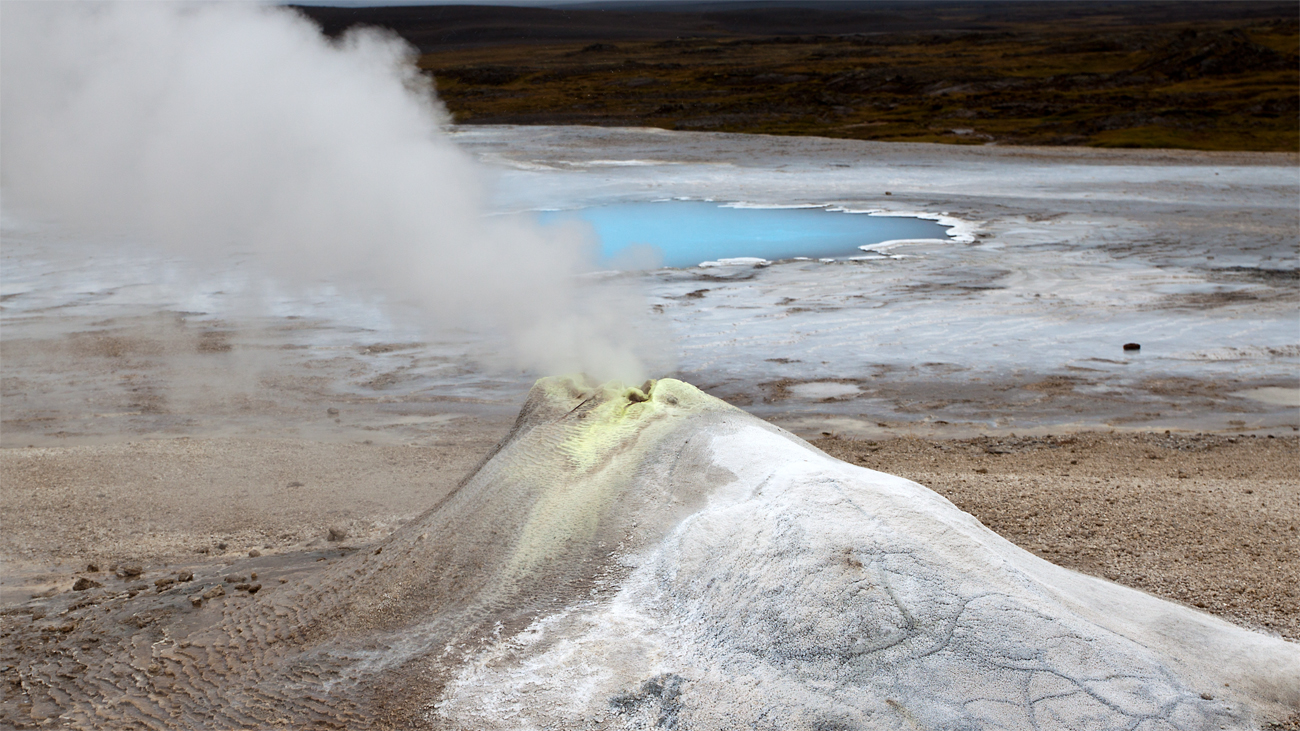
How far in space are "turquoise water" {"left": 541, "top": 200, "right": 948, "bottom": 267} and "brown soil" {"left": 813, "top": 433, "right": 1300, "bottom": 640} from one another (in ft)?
24.9

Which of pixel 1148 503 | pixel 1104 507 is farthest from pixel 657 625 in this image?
pixel 1148 503

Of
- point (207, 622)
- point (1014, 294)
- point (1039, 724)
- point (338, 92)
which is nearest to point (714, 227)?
point (1014, 294)

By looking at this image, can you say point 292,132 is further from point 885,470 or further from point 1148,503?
point 1148,503

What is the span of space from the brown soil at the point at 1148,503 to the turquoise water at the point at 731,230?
7.58 meters

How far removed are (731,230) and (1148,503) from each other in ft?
39.1

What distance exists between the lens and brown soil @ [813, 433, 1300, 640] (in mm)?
4809

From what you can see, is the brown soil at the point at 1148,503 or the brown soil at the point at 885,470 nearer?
the brown soil at the point at 1148,503

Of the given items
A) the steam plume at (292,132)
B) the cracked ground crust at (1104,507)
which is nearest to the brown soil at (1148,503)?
the cracked ground crust at (1104,507)

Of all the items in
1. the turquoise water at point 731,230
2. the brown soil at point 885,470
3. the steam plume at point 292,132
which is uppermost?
the steam plume at point 292,132

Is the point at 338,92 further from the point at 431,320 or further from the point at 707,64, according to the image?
the point at 707,64

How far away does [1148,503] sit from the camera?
233 inches

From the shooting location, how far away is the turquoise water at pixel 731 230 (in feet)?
50.9

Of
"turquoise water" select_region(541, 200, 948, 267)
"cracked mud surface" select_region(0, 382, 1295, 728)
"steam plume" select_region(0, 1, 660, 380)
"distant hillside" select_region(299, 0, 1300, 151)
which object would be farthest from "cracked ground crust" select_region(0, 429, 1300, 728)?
"distant hillside" select_region(299, 0, 1300, 151)

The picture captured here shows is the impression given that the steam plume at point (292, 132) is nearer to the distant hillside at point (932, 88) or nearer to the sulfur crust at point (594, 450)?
the sulfur crust at point (594, 450)
